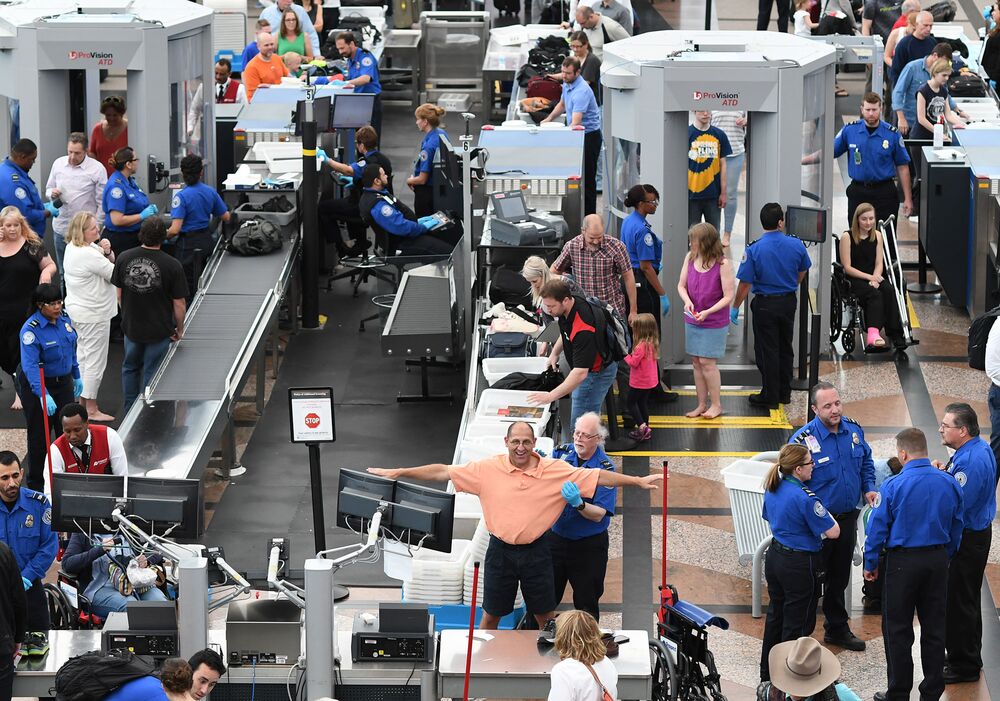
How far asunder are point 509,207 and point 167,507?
634 cm

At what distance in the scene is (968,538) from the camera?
30.9ft

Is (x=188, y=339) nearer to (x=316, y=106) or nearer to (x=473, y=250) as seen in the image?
(x=473, y=250)

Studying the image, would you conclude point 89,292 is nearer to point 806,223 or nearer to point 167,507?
point 167,507

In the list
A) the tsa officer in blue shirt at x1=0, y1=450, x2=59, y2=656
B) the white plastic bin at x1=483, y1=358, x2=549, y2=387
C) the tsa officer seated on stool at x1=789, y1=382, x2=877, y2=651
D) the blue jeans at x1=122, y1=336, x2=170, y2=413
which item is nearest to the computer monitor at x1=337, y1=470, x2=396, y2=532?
the tsa officer in blue shirt at x1=0, y1=450, x2=59, y2=656

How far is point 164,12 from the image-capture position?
16406 millimetres

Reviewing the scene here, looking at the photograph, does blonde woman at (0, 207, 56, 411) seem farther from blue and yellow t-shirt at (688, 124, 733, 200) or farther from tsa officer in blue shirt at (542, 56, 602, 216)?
tsa officer in blue shirt at (542, 56, 602, 216)

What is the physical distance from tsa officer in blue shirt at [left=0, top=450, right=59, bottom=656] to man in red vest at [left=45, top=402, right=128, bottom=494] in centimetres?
101

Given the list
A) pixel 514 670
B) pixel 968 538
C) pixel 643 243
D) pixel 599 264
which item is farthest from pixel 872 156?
pixel 514 670

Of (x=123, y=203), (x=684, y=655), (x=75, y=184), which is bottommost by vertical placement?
(x=684, y=655)

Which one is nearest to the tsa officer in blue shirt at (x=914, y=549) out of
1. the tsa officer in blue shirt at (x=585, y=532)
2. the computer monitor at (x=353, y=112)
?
the tsa officer in blue shirt at (x=585, y=532)

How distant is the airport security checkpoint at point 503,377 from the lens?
8633 millimetres

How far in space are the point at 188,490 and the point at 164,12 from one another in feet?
28.4

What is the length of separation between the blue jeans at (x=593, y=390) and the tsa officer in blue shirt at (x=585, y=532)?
210 centimetres

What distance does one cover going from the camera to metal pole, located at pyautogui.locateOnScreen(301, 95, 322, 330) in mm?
15562
